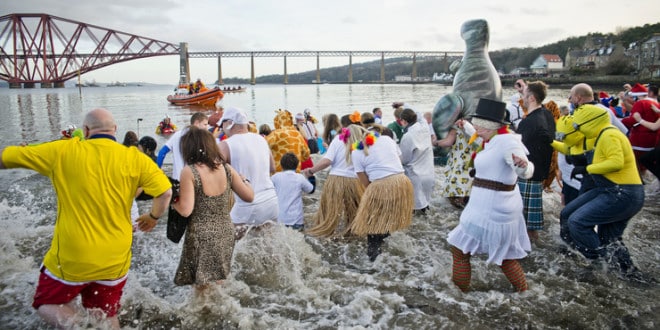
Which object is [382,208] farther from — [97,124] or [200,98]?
[200,98]

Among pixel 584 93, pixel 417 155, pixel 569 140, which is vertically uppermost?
pixel 584 93

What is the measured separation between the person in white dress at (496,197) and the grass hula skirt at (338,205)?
6.27ft

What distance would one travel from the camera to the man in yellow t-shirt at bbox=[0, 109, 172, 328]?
2.70m

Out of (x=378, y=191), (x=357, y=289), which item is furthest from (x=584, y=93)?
(x=357, y=289)

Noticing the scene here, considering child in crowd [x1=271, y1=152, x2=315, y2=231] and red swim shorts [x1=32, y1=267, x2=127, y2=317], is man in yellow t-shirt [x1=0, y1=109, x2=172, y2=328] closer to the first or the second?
red swim shorts [x1=32, y1=267, x2=127, y2=317]

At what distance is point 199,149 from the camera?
3.36 meters

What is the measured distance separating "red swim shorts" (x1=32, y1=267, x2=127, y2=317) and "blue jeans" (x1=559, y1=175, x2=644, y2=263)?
4.12m

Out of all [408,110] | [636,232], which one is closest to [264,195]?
[408,110]

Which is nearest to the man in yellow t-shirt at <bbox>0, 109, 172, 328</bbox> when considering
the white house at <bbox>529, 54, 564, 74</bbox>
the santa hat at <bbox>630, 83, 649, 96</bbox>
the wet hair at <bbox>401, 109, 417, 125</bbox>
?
the wet hair at <bbox>401, 109, 417, 125</bbox>

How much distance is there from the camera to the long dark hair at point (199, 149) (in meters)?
3.36

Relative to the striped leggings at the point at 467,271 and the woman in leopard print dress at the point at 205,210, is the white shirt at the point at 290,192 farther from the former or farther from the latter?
the striped leggings at the point at 467,271

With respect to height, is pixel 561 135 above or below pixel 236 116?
below

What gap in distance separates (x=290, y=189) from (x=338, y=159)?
0.71 meters

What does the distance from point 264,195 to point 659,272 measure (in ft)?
13.5
